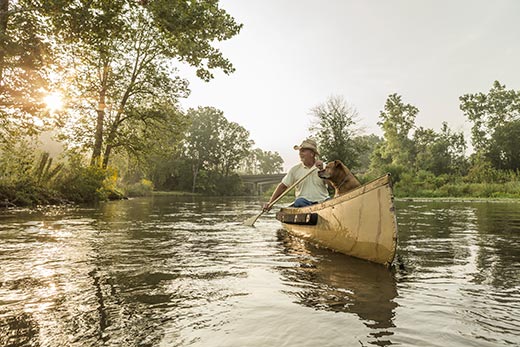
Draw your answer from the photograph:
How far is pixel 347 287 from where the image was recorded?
348 centimetres

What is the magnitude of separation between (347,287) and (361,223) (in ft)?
4.37

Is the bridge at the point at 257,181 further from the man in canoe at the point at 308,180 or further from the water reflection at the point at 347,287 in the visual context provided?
the water reflection at the point at 347,287

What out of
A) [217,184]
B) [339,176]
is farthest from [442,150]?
[339,176]

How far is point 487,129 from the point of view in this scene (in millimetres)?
52844

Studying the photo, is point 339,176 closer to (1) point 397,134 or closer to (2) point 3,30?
(2) point 3,30

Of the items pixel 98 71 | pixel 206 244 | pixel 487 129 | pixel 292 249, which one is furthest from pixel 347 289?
pixel 487 129

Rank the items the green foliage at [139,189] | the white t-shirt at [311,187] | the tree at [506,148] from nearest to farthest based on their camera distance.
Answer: the white t-shirt at [311,187] < the green foliage at [139,189] < the tree at [506,148]

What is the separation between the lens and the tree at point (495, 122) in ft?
146

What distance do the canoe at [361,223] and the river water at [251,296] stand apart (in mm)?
205

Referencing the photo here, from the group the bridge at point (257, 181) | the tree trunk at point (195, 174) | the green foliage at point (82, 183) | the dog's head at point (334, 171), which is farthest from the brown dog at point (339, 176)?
the bridge at point (257, 181)

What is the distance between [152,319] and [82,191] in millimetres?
17567

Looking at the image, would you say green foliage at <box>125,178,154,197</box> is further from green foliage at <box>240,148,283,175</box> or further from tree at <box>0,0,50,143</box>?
green foliage at <box>240,148,283,175</box>

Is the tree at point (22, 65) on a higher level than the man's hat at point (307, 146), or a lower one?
higher

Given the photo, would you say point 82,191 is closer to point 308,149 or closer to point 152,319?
point 308,149
